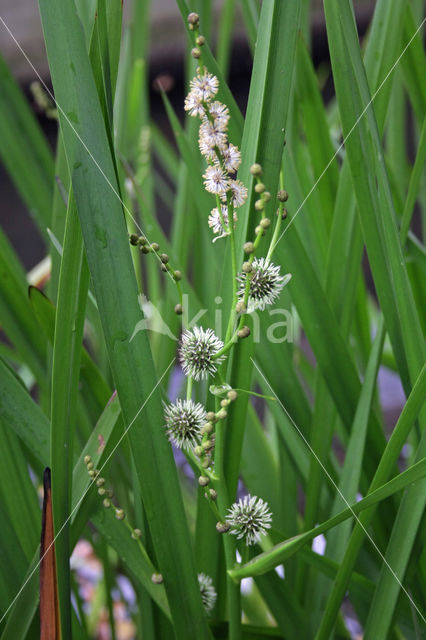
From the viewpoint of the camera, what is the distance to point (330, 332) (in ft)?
0.84

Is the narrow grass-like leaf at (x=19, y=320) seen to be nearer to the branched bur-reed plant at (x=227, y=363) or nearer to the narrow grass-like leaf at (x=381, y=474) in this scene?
the branched bur-reed plant at (x=227, y=363)

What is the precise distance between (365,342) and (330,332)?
11 cm

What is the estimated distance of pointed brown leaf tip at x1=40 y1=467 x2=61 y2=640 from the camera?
0.19 meters

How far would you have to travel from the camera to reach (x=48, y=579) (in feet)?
0.63

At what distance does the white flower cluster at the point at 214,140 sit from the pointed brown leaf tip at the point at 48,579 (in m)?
0.10

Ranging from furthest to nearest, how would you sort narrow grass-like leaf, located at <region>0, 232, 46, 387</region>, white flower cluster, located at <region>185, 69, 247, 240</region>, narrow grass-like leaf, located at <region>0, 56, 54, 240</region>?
1. narrow grass-like leaf, located at <region>0, 56, 54, 240</region>
2. narrow grass-like leaf, located at <region>0, 232, 46, 387</region>
3. white flower cluster, located at <region>185, 69, 247, 240</region>

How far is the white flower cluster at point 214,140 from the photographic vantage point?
0.54 feet

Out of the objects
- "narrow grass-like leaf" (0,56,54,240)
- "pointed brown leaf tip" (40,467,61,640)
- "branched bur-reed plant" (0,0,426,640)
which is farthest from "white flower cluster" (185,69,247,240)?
"narrow grass-like leaf" (0,56,54,240)

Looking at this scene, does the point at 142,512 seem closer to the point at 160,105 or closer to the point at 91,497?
the point at 91,497

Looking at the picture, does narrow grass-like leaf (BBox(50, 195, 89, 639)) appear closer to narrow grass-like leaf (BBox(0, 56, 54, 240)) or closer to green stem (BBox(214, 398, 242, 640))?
green stem (BBox(214, 398, 242, 640))

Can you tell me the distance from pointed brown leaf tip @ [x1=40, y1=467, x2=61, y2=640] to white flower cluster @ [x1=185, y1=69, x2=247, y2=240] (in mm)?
101

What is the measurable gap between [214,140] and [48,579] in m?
0.14

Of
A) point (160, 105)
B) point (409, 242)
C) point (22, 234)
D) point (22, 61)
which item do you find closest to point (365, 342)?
point (409, 242)

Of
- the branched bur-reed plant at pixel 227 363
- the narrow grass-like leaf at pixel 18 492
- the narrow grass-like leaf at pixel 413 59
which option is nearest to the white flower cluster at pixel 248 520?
the branched bur-reed plant at pixel 227 363
